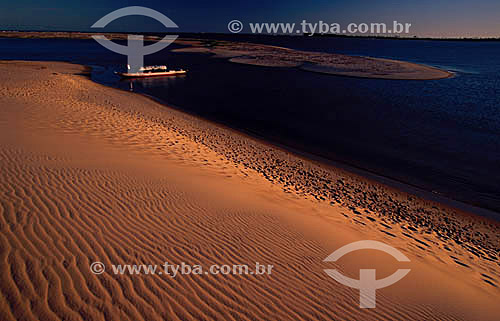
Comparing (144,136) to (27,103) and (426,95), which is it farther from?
(426,95)

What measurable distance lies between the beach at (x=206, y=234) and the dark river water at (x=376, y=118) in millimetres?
3069

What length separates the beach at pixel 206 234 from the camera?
4086 millimetres

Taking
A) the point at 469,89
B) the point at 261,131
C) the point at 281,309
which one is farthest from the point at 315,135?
the point at 469,89

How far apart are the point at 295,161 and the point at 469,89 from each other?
33.3 m

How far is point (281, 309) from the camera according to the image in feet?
14.1
